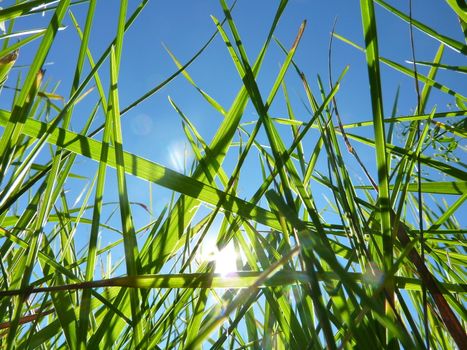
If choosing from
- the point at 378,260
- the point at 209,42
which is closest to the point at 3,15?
the point at 209,42

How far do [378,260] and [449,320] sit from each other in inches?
4.2

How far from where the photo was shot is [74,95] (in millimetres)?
430

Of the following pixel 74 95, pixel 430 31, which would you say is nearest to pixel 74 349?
pixel 74 95

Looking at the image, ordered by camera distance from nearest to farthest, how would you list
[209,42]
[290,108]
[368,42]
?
[368,42], [209,42], [290,108]

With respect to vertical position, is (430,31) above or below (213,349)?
above

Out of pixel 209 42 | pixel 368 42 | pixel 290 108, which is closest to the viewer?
pixel 368 42

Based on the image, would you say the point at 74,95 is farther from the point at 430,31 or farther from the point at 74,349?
the point at 430,31

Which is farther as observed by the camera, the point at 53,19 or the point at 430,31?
the point at 430,31

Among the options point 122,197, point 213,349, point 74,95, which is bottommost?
point 213,349

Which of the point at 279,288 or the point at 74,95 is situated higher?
the point at 74,95

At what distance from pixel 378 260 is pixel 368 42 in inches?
9.3

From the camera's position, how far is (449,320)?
380mm

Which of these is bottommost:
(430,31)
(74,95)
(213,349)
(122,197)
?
(213,349)

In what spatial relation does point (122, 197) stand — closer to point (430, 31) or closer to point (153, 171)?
point (153, 171)
